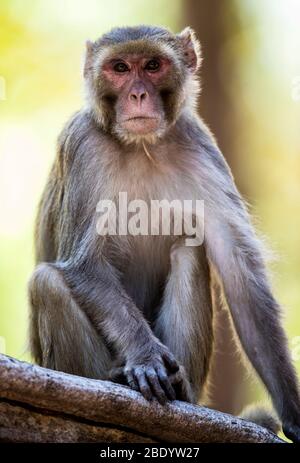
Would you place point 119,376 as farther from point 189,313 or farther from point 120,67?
point 120,67

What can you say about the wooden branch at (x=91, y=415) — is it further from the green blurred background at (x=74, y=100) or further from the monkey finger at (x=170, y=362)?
the green blurred background at (x=74, y=100)

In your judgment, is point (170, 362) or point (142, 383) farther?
point (170, 362)

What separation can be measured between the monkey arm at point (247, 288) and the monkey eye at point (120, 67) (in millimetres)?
1411

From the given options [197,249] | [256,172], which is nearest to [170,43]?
A: [197,249]

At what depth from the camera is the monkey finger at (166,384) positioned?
27.2ft

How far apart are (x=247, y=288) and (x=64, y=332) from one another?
199cm

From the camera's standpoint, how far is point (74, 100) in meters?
16.7

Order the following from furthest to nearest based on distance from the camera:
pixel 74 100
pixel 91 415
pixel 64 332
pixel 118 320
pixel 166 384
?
pixel 74 100 → pixel 118 320 → pixel 64 332 → pixel 166 384 → pixel 91 415

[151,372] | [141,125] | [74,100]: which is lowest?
[151,372]

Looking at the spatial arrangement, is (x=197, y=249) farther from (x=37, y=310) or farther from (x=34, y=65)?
(x=34, y=65)

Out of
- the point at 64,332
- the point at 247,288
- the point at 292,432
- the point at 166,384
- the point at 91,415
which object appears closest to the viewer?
the point at 91,415

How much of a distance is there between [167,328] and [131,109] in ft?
7.50

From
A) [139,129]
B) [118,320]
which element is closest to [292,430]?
[118,320]
